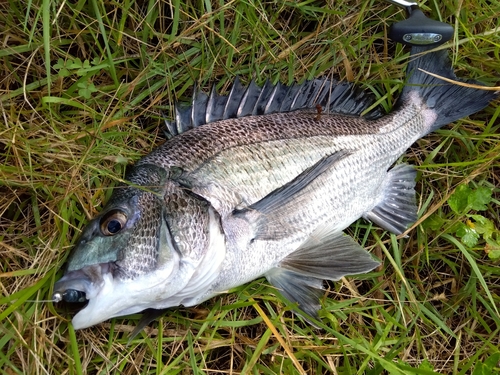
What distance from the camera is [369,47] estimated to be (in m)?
2.65

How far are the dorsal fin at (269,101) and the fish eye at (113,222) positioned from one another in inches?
21.6

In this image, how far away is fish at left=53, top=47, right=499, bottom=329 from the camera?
5.86 ft

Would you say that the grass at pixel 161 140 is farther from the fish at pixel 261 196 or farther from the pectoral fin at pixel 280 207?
the pectoral fin at pixel 280 207

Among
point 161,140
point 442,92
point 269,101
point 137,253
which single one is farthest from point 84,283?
point 442,92

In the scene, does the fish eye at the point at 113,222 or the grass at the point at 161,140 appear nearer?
the fish eye at the point at 113,222

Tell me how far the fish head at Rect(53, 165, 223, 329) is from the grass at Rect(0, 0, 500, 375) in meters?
0.28

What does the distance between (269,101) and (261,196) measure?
0.53 metres

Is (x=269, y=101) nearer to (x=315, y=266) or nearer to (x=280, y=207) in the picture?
(x=280, y=207)

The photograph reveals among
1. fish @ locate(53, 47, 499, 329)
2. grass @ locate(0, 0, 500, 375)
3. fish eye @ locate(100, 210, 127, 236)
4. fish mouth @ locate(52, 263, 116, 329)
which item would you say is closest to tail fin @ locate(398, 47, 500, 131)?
fish @ locate(53, 47, 499, 329)

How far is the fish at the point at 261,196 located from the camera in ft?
5.86

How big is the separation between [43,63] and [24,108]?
0.26 m

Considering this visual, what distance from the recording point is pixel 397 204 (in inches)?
97.8

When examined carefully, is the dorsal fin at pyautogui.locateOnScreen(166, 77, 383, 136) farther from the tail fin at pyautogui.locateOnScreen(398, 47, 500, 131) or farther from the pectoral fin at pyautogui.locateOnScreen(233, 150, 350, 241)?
the pectoral fin at pyautogui.locateOnScreen(233, 150, 350, 241)

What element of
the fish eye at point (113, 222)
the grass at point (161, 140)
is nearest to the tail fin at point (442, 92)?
the grass at point (161, 140)
